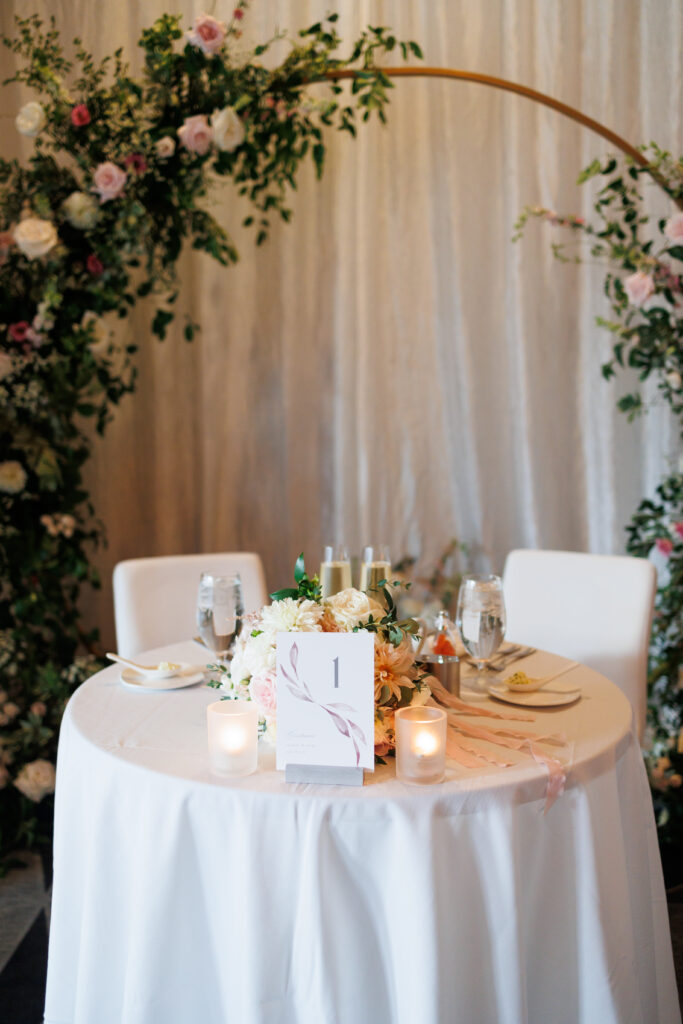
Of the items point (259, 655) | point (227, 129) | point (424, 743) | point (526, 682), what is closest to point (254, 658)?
point (259, 655)

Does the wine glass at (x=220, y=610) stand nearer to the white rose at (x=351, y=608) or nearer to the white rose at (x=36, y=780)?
the white rose at (x=351, y=608)

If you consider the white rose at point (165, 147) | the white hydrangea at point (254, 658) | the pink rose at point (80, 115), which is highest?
the pink rose at point (80, 115)

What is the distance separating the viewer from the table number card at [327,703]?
1.11 m

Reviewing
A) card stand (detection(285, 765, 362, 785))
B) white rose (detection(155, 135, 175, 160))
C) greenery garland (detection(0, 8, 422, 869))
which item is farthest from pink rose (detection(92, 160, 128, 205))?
card stand (detection(285, 765, 362, 785))

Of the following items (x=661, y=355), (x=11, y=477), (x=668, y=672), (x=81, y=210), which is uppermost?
(x=81, y=210)

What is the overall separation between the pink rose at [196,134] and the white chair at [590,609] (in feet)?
4.58

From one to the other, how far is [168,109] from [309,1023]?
2.25 m

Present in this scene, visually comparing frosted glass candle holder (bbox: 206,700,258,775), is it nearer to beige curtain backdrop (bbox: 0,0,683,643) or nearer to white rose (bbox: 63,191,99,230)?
white rose (bbox: 63,191,99,230)

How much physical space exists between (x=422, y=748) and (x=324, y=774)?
0.13 m

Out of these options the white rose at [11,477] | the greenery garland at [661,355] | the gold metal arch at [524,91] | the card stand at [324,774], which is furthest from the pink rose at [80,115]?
the card stand at [324,774]

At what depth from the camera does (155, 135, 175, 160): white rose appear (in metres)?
2.31

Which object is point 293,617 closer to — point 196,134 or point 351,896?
point 351,896

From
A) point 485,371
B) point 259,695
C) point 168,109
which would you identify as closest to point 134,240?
point 168,109

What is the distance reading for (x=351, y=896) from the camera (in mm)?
1126
